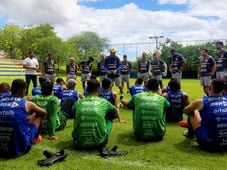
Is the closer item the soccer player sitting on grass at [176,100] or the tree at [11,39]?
the soccer player sitting on grass at [176,100]

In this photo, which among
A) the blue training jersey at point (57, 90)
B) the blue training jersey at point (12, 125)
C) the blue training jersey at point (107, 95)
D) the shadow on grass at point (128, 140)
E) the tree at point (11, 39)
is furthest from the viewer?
the tree at point (11, 39)

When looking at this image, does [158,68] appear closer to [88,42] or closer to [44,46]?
[44,46]

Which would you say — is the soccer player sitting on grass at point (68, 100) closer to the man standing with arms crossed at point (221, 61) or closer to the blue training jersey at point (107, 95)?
the blue training jersey at point (107, 95)

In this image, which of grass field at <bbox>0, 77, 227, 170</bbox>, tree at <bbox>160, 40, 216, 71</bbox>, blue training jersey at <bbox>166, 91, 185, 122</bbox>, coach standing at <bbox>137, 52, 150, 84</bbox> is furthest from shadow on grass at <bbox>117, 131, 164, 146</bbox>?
tree at <bbox>160, 40, 216, 71</bbox>

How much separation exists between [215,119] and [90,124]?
94.9 inches

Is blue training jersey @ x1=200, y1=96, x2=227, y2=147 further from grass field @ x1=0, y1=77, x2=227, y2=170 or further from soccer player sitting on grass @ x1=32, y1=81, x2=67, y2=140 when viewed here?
soccer player sitting on grass @ x1=32, y1=81, x2=67, y2=140

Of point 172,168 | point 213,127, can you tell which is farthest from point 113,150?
point 213,127

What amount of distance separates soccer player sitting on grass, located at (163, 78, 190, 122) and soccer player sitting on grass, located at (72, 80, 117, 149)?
3.42 meters

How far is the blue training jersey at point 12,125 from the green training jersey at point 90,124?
3.42 ft

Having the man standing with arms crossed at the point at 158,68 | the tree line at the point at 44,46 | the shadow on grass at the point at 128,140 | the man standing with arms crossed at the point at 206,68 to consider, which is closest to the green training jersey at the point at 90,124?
the shadow on grass at the point at 128,140

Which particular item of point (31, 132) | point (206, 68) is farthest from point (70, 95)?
point (206, 68)

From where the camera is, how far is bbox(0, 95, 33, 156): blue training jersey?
7.10m

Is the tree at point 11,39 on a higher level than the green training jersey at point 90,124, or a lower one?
higher

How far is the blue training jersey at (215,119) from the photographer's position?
7430 millimetres
